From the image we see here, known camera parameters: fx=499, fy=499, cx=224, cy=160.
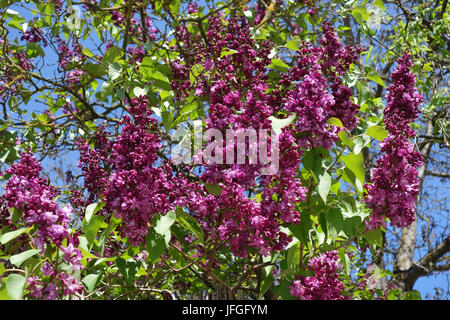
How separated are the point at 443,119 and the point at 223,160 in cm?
410

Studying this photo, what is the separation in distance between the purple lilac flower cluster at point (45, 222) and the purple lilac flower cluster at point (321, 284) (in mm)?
879

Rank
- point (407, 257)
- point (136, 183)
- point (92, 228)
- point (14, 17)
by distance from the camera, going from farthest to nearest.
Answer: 1. point (407, 257)
2. point (14, 17)
3. point (92, 228)
4. point (136, 183)

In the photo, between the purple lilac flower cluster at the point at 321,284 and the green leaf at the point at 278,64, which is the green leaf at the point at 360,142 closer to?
the purple lilac flower cluster at the point at 321,284

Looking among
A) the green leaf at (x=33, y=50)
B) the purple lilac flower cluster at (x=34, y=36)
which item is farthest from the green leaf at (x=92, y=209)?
the purple lilac flower cluster at (x=34, y=36)

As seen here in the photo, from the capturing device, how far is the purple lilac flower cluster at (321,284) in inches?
78.5

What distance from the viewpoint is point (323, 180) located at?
2.02m

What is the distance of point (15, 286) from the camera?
5.64 feet

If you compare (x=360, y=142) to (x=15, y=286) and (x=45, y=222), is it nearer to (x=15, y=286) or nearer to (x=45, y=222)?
(x=45, y=222)

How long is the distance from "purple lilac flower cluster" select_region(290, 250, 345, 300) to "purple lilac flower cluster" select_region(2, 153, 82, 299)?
88 cm

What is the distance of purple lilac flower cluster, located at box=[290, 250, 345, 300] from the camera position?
6.54 ft

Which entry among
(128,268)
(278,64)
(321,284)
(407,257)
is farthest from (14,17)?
(407,257)

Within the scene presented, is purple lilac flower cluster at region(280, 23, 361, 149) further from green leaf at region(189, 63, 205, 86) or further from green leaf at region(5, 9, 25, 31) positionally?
green leaf at region(5, 9, 25, 31)

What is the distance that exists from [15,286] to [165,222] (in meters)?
0.58

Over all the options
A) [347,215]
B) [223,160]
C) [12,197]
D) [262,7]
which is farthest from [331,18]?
[12,197]
